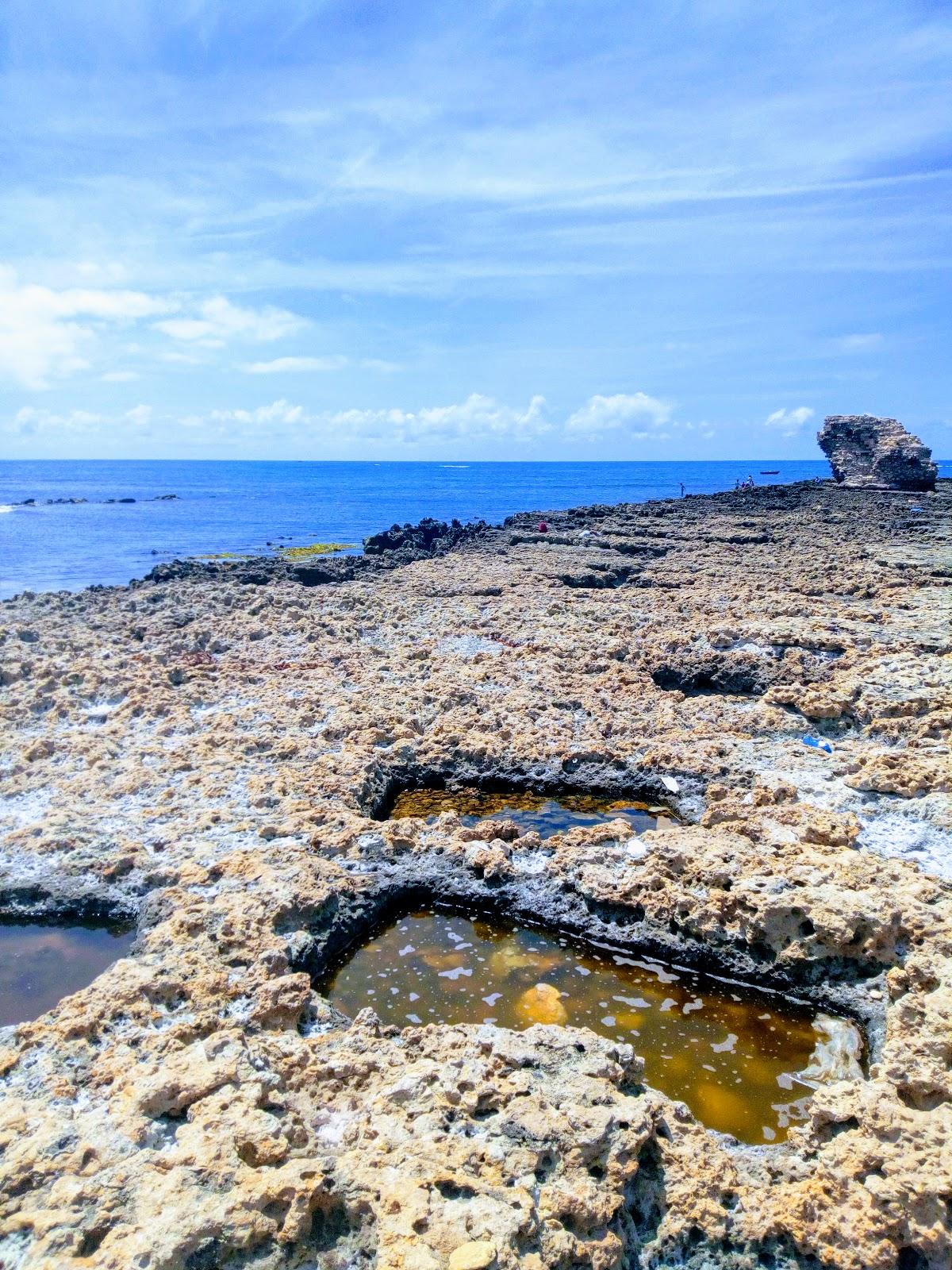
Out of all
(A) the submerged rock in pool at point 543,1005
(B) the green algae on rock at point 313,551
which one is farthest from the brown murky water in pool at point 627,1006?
(B) the green algae on rock at point 313,551

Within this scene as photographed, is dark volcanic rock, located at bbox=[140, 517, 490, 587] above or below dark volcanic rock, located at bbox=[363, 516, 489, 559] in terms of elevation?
below

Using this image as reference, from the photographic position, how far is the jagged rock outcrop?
165 feet

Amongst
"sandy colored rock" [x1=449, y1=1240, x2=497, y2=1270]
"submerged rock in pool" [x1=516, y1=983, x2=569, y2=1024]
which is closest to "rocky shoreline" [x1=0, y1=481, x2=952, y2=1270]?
"sandy colored rock" [x1=449, y1=1240, x2=497, y2=1270]

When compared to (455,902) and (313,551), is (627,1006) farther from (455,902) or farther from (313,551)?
(313,551)

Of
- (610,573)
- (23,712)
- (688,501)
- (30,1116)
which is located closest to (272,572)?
(610,573)

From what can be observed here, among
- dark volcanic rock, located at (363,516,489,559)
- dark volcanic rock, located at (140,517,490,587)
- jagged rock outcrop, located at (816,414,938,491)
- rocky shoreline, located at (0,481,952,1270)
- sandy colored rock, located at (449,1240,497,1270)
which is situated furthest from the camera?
jagged rock outcrop, located at (816,414,938,491)

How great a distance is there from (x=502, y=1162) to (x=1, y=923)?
5.70 m

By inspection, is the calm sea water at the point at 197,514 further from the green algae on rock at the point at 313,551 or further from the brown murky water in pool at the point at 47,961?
the brown murky water in pool at the point at 47,961

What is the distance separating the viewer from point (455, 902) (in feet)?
26.8

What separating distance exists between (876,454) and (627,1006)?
52.7 m

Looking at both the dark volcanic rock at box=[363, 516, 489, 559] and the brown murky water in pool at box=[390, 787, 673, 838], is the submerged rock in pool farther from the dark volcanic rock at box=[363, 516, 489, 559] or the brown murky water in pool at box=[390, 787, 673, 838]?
the dark volcanic rock at box=[363, 516, 489, 559]

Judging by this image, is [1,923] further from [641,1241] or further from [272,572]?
[272,572]

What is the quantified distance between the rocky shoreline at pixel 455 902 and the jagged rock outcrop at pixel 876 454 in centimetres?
3752

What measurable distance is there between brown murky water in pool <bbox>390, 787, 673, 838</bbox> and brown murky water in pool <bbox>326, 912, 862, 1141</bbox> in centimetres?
218
